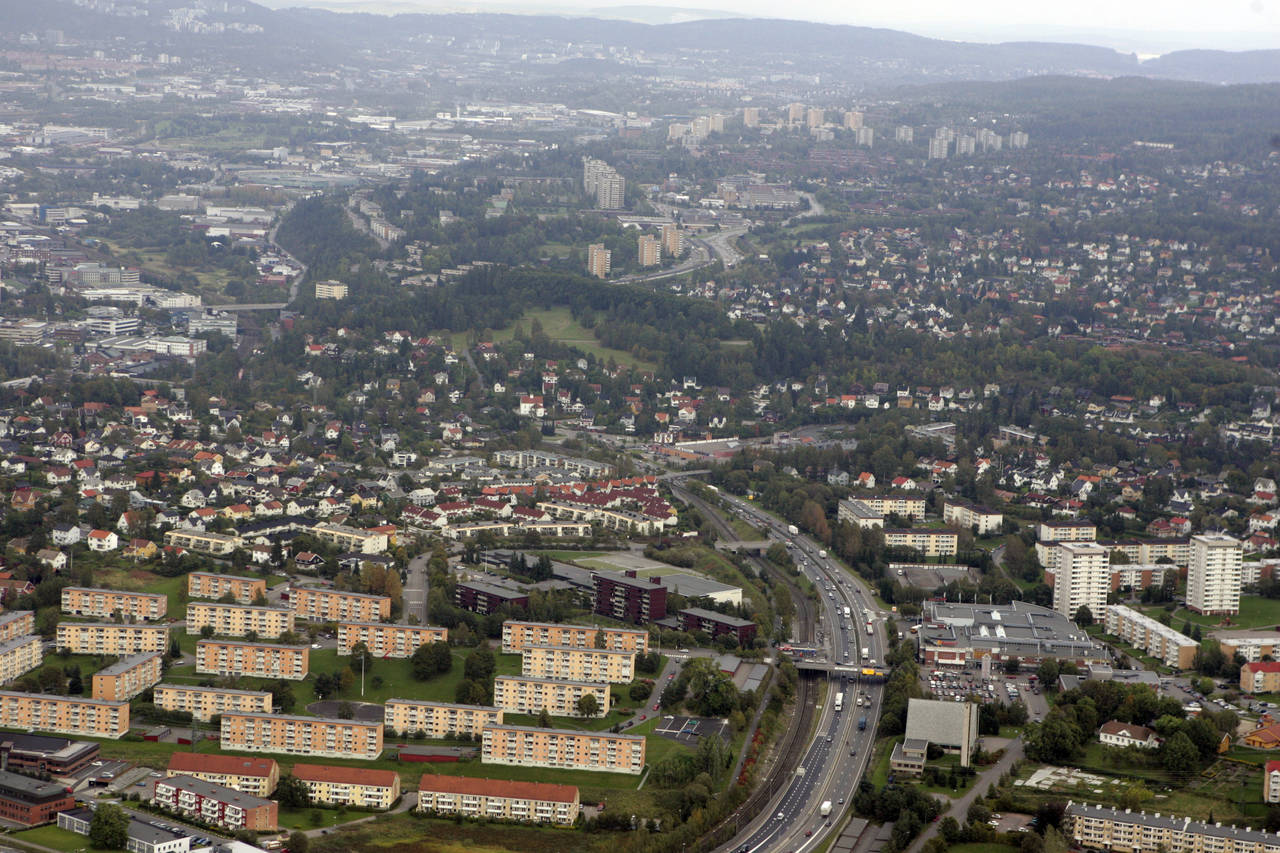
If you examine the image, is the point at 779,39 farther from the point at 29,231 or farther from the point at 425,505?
the point at 425,505

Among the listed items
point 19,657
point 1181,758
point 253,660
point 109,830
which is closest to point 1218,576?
point 1181,758

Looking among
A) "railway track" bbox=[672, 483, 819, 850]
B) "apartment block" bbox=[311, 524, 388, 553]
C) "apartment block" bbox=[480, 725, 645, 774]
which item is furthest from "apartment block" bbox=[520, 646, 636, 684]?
"apartment block" bbox=[311, 524, 388, 553]

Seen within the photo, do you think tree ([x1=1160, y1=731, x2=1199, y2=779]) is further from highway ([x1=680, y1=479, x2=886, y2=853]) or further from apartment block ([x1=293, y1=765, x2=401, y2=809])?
apartment block ([x1=293, y1=765, x2=401, y2=809])

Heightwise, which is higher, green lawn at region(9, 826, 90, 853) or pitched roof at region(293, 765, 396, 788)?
pitched roof at region(293, 765, 396, 788)

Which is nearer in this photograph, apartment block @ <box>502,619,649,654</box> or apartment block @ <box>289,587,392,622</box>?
apartment block @ <box>502,619,649,654</box>

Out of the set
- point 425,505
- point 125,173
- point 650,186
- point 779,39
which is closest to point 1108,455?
point 425,505

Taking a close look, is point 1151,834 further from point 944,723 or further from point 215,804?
point 215,804

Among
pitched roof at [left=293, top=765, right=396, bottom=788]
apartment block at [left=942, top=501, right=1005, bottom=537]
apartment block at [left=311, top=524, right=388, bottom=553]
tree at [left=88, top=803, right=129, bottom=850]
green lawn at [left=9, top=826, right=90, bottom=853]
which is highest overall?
tree at [left=88, top=803, right=129, bottom=850]
